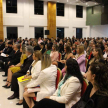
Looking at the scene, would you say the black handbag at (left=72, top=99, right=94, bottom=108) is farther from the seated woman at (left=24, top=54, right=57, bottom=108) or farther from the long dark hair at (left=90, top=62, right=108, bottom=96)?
the seated woman at (left=24, top=54, right=57, bottom=108)

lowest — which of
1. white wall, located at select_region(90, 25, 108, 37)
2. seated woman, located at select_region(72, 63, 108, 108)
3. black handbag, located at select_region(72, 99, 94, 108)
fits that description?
black handbag, located at select_region(72, 99, 94, 108)

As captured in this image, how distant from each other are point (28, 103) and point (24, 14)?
14.1 metres

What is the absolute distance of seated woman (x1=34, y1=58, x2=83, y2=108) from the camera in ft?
7.55

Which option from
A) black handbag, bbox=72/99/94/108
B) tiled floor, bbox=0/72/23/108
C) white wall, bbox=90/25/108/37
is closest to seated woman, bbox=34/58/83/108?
black handbag, bbox=72/99/94/108

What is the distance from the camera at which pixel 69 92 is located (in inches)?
89.9

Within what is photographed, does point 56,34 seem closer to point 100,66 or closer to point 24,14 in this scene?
point 24,14

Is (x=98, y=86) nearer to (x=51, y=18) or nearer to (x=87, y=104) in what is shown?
(x=87, y=104)

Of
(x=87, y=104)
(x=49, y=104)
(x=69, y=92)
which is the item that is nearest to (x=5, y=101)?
(x=49, y=104)

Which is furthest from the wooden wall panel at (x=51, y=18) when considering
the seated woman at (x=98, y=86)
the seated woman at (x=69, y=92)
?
the seated woman at (x=98, y=86)

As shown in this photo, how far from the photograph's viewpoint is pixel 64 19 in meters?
18.7

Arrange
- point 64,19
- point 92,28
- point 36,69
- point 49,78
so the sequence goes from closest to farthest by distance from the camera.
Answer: point 49,78, point 36,69, point 64,19, point 92,28

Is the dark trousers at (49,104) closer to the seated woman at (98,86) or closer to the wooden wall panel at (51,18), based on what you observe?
the seated woman at (98,86)

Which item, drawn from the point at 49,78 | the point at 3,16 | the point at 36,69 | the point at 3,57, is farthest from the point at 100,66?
the point at 3,16

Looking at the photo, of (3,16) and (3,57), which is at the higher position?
(3,16)
